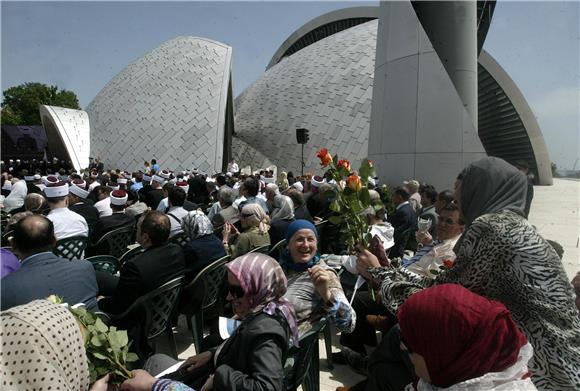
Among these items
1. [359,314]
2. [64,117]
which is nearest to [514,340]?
[359,314]

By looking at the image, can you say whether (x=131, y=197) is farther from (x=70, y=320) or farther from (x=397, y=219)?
Result: (x=70, y=320)

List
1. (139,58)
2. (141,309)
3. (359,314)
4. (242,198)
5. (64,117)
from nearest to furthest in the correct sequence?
(141,309)
(359,314)
(242,198)
(64,117)
(139,58)

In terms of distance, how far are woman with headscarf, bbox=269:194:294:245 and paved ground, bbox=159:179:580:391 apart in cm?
125

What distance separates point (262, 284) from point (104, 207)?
4.91 meters

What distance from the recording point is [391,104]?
9602mm

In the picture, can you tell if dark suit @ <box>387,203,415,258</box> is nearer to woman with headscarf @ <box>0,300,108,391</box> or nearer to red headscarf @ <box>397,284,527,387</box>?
red headscarf @ <box>397,284,527,387</box>

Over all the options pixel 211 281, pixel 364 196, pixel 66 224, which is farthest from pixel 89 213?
pixel 364 196

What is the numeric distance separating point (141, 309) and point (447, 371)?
237 cm

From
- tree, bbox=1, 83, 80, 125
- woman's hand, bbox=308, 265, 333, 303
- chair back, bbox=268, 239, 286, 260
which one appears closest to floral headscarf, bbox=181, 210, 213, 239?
chair back, bbox=268, 239, 286, 260

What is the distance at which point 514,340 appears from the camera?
1.13m

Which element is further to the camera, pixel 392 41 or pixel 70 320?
pixel 392 41

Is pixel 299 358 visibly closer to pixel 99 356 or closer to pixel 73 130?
pixel 99 356

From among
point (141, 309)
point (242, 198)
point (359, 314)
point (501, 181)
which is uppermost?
point (501, 181)

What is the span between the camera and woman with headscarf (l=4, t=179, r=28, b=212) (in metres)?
7.00
